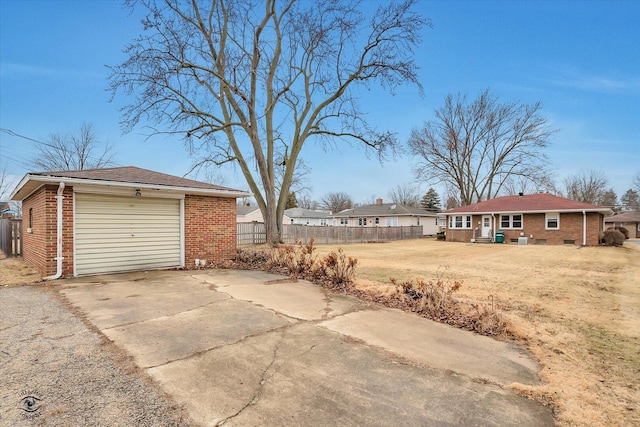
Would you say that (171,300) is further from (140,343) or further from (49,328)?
(140,343)

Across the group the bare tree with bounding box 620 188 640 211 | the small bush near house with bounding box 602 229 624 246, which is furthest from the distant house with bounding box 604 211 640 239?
the small bush near house with bounding box 602 229 624 246

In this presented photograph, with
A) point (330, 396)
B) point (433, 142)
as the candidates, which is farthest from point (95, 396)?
point (433, 142)

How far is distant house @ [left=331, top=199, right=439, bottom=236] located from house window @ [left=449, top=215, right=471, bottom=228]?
725 cm

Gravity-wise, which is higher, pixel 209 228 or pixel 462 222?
pixel 209 228

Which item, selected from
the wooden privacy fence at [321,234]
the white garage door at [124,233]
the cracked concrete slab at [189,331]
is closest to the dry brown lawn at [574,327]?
the cracked concrete slab at [189,331]

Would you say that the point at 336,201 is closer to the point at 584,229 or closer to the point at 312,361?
the point at 584,229

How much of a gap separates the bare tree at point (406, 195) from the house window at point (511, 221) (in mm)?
36757

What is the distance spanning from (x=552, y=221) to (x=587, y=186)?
3316 centimetres

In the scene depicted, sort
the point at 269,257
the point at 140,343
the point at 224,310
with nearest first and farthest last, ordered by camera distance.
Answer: the point at 140,343 → the point at 224,310 → the point at 269,257

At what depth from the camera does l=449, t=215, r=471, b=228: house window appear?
28.3 meters

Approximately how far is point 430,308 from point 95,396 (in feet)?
15.2

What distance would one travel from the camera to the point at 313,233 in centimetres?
2441

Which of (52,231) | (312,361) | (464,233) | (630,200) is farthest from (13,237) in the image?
(630,200)

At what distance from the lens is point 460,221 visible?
28.9 metres
